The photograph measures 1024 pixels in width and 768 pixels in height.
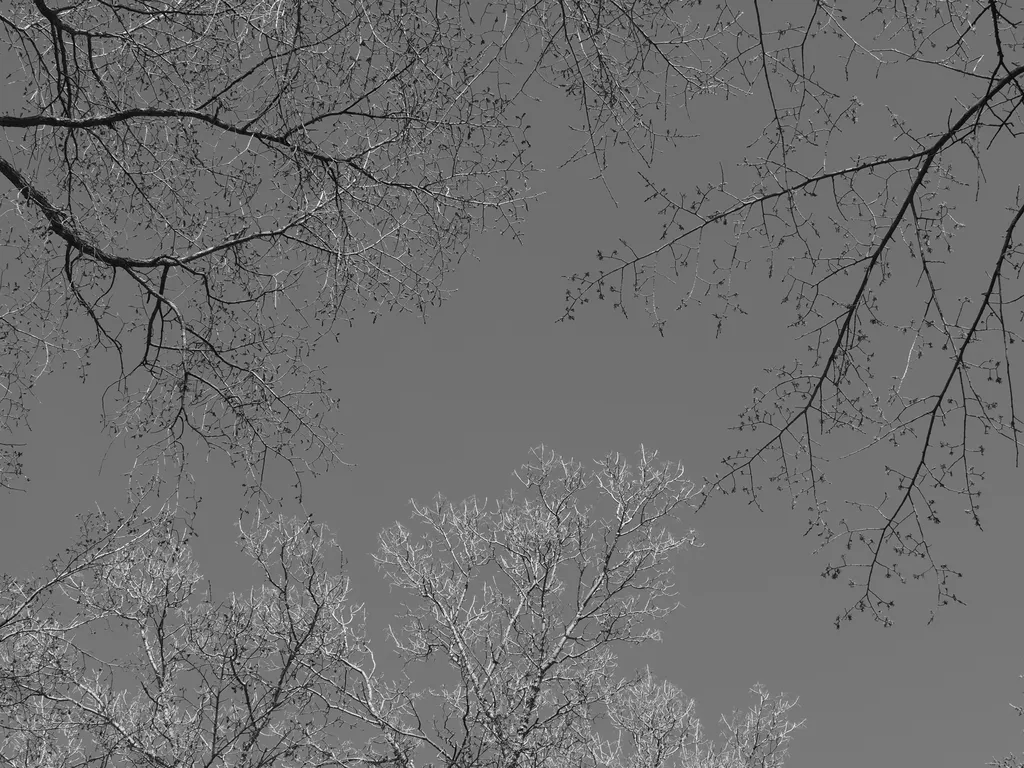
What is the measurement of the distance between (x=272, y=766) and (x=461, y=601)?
5200 millimetres

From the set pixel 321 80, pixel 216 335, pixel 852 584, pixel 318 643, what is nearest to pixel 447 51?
pixel 321 80

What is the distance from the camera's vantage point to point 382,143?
18.6 ft

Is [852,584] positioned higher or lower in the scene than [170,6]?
lower

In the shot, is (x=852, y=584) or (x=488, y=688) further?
(x=488, y=688)

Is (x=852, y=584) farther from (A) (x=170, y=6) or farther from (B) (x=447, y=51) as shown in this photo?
(A) (x=170, y=6)

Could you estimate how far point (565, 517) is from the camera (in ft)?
45.5

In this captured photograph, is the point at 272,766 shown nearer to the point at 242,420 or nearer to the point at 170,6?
the point at 242,420

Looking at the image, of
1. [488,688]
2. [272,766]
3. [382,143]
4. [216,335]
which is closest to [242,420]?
[216,335]

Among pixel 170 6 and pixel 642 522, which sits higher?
pixel 642 522

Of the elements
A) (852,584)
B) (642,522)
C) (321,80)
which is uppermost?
(642,522)

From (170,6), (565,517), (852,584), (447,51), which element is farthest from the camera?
(565,517)

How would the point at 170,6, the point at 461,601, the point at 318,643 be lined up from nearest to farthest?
the point at 170,6
the point at 318,643
the point at 461,601

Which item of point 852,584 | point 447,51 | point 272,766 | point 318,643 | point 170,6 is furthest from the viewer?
point 318,643

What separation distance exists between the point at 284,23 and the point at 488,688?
8666 millimetres
